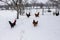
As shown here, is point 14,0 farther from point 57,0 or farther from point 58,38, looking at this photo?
point 57,0

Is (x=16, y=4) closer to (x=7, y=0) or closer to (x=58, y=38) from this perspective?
(x=7, y=0)

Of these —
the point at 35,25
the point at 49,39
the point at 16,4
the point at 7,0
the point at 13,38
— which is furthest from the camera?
the point at 7,0

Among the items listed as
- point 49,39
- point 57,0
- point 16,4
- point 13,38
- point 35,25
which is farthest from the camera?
point 57,0

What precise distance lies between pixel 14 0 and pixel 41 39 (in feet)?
45.0

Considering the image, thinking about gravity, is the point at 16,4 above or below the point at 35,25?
above

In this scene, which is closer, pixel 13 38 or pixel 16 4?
pixel 13 38

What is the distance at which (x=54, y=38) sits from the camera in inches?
390

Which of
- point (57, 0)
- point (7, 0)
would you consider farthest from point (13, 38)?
point (57, 0)

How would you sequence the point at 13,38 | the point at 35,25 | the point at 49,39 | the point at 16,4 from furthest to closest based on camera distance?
the point at 16,4 < the point at 35,25 < the point at 13,38 < the point at 49,39

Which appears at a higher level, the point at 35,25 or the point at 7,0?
the point at 7,0

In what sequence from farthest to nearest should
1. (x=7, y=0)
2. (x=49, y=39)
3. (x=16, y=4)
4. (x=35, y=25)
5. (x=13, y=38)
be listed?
(x=7, y=0)
(x=16, y=4)
(x=35, y=25)
(x=13, y=38)
(x=49, y=39)

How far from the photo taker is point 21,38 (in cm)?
1015

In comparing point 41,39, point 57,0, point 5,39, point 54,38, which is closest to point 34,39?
point 41,39

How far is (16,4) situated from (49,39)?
1303 centimetres
